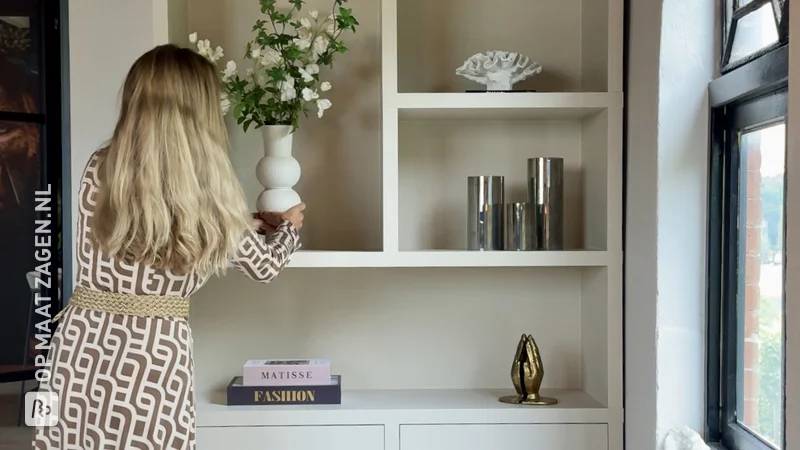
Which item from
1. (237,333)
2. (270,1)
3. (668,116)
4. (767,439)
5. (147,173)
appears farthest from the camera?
(237,333)

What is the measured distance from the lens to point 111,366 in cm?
146

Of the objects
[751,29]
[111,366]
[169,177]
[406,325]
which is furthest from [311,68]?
[751,29]

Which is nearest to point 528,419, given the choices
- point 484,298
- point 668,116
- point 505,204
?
point 484,298

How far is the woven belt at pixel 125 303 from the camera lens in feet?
4.85

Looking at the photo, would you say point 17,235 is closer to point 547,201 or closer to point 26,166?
point 26,166

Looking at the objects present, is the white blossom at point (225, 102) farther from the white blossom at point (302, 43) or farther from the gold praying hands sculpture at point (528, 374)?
the gold praying hands sculpture at point (528, 374)

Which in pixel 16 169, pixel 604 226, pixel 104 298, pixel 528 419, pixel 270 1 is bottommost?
pixel 528 419

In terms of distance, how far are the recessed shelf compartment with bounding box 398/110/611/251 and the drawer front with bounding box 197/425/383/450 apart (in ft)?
1.88

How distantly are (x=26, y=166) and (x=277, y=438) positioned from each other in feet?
3.13

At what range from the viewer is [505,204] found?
2068mm

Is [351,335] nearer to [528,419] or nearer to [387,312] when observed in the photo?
[387,312]

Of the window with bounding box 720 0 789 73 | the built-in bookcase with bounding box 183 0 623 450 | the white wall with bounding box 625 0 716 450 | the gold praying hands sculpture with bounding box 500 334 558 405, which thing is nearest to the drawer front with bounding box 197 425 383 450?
the built-in bookcase with bounding box 183 0 623 450

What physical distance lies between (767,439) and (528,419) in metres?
0.59

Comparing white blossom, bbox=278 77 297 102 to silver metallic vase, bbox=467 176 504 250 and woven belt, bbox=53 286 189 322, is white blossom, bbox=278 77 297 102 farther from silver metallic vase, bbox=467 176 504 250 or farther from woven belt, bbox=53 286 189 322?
woven belt, bbox=53 286 189 322
